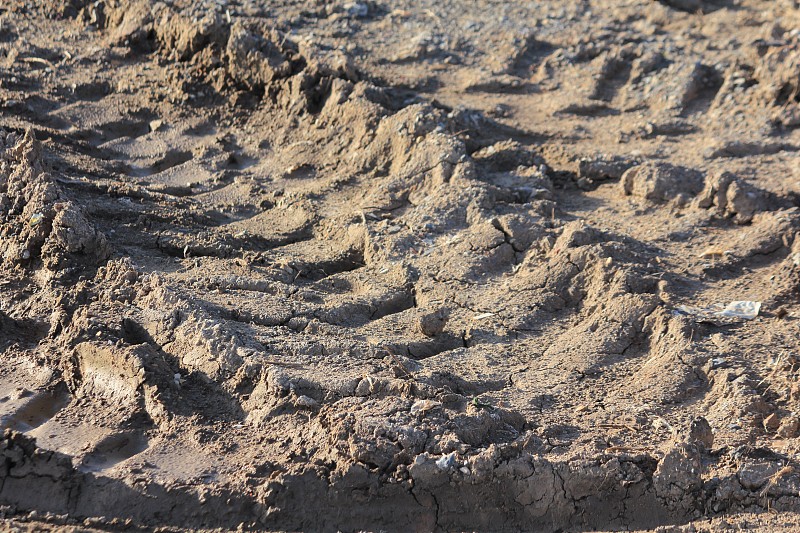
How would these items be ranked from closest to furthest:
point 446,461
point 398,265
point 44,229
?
point 446,461 < point 44,229 < point 398,265

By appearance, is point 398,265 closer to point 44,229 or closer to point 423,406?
point 423,406

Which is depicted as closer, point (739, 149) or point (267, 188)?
point (267, 188)

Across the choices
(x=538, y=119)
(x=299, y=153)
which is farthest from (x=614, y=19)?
(x=299, y=153)

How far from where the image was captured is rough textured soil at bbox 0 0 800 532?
115 inches

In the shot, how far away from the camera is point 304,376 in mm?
3225

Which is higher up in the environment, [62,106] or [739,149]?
[739,149]

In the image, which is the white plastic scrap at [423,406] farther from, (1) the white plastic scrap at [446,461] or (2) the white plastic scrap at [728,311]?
(2) the white plastic scrap at [728,311]

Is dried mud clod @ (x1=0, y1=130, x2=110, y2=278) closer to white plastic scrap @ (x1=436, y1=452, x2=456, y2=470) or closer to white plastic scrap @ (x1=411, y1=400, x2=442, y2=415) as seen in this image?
white plastic scrap @ (x1=411, y1=400, x2=442, y2=415)

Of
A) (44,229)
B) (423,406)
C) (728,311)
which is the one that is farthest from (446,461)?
(44,229)

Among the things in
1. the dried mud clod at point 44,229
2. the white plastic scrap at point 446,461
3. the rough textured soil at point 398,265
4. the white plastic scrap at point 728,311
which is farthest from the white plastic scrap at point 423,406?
the dried mud clod at point 44,229

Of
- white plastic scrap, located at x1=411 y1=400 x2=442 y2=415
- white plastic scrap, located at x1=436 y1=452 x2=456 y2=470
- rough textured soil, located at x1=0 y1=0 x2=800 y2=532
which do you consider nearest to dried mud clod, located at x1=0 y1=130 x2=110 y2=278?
rough textured soil, located at x1=0 y1=0 x2=800 y2=532

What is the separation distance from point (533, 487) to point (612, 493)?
0.28 metres

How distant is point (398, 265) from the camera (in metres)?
4.27

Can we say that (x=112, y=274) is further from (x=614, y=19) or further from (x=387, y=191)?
(x=614, y=19)
